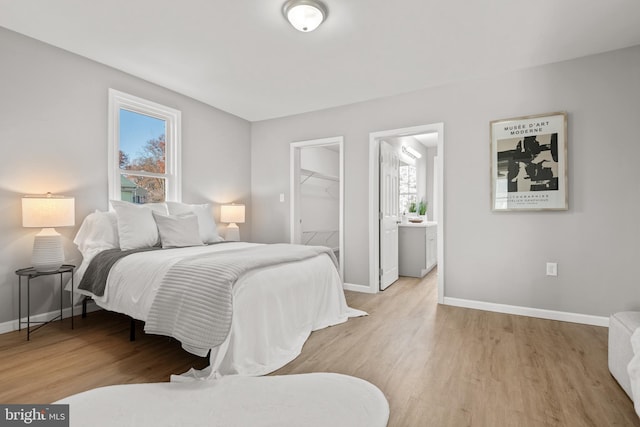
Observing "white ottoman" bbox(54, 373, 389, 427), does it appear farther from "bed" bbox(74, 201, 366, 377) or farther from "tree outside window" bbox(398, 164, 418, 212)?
"tree outside window" bbox(398, 164, 418, 212)

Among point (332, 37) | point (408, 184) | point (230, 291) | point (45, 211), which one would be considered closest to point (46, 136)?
point (45, 211)

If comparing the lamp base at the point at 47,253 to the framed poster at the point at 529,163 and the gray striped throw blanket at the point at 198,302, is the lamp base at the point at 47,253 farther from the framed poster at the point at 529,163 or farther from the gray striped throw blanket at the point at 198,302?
the framed poster at the point at 529,163

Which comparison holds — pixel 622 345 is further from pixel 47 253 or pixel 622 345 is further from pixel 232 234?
pixel 47 253

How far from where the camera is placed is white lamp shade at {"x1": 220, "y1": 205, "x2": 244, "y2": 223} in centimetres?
445

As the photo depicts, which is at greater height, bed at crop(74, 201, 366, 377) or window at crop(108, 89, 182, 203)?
window at crop(108, 89, 182, 203)

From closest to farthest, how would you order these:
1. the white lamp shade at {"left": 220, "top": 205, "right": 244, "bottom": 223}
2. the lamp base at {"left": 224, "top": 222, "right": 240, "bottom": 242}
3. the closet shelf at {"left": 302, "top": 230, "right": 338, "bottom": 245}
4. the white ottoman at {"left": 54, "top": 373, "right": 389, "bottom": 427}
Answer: the white ottoman at {"left": 54, "top": 373, "right": 389, "bottom": 427} → the lamp base at {"left": 224, "top": 222, "right": 240, "bottom": 242} → the white lamp shade at {"left": 220, "top": 205, "right": 244, "bottom": 223} → the closet shelf at {"left": 302, "top": 230, "right": 338, "bottom": 245}

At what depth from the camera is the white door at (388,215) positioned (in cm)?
420

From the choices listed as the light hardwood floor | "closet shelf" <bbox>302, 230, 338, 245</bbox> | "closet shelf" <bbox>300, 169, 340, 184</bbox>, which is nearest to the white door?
the light hardwood floor

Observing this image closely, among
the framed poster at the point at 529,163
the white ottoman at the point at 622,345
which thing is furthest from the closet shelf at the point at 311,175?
the white ottoman at the point at 622,345

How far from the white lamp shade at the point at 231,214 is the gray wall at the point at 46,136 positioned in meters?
1.46

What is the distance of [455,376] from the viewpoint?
201cm

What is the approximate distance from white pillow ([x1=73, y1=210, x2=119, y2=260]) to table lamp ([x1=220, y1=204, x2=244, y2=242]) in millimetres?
1540

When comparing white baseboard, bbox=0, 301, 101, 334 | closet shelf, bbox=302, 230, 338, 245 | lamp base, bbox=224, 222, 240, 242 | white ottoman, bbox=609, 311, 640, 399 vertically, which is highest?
lamp base, bbox=224, 222, 240, 242

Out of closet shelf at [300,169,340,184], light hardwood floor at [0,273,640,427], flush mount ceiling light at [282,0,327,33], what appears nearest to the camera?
light hardwood floor at [0,273,640,427]
